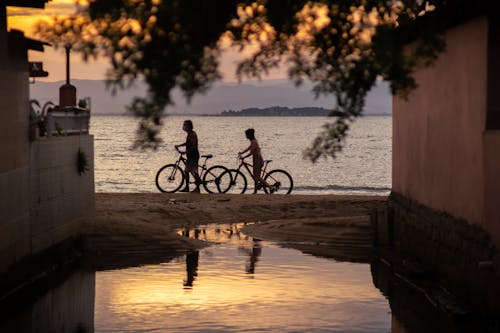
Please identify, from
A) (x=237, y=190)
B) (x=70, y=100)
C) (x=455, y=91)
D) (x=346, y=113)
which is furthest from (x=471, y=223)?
(x=237, y=190)

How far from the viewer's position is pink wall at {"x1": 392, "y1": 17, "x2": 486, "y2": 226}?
14.2m

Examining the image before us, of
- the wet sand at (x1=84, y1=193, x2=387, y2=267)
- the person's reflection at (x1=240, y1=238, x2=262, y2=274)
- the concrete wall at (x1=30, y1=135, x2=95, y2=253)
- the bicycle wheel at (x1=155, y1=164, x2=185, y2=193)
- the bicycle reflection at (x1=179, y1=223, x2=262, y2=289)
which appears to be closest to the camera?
the bicycle reflection at (x1=179, y1=223, x2=262, y2=289)

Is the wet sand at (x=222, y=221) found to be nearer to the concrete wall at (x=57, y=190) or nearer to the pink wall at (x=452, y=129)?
the concrete wall at (x=57, y=190)

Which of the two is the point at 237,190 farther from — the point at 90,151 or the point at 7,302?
the point at 7,302

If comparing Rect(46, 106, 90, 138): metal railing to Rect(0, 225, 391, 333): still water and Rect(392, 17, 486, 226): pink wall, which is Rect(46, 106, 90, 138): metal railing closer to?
Rect(0, 225, 391, 333): still water

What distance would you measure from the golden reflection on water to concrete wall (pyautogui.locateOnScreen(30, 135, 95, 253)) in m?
1.27

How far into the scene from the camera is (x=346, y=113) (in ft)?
31.3

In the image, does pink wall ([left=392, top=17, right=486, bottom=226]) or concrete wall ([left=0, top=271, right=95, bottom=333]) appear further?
pink wall ([left=392, top=17, right=486, bottom=226])

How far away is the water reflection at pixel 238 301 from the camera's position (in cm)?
1312

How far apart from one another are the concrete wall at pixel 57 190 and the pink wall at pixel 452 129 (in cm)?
557

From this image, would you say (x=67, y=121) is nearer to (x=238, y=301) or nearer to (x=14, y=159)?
(x=14, y=159)

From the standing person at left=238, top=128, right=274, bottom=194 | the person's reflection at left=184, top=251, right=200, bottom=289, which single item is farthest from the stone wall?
the standing person at left=238, top=128, right=274, bottom=194

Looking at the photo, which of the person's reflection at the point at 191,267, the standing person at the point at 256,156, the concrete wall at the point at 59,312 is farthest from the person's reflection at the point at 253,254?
the standing person at the point at 256,156

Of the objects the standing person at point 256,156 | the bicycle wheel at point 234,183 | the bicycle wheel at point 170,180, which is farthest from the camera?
the bicycle wheel at point 170,180
